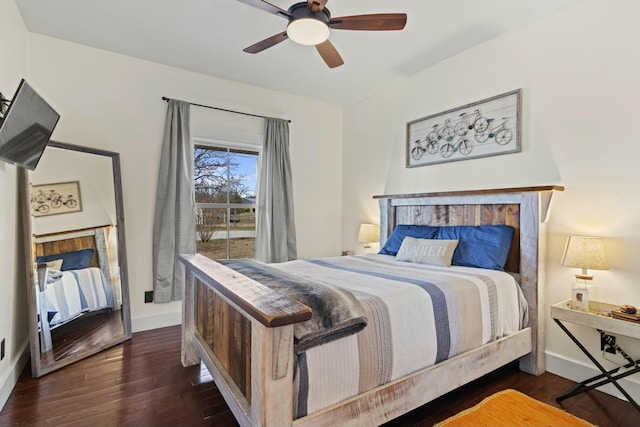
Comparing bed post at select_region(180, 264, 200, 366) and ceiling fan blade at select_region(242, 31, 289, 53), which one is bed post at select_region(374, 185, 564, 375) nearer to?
ceiling fan blade at select_region(242, 31, 289, 53)

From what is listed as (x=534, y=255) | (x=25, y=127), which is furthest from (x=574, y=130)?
(x=25, y=127)

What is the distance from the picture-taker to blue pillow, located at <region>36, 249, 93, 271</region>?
2492 mm

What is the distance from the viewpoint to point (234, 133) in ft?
→ 12.6

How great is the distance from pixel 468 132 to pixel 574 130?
33.1 inches

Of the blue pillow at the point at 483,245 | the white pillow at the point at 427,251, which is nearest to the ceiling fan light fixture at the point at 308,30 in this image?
the white pillow at the point at 427,251

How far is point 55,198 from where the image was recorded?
2.61 metres

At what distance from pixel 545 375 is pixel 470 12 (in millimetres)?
2766

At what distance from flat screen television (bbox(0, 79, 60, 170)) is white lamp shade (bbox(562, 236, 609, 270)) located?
3454mm

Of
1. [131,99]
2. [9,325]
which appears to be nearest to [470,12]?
[131,99]

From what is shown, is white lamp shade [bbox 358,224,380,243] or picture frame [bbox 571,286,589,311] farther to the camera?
white lamp shade [bbox 358,224,380,243]

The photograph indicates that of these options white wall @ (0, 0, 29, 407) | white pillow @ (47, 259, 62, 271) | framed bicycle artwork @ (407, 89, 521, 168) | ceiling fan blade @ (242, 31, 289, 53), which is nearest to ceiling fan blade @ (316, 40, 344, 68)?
ceiling fan blade @ (242, 31, 289, 53)

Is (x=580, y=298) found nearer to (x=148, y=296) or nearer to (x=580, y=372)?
(x=580, y=372)

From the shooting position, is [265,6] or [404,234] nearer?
[265,6]

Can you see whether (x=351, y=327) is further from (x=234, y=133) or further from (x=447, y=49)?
(x=234, y=133)
